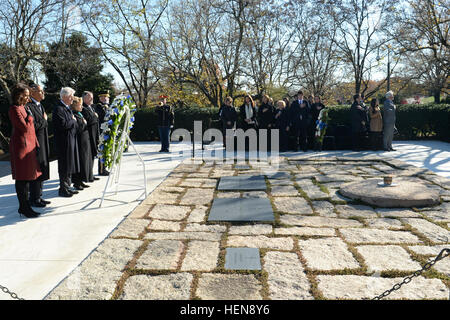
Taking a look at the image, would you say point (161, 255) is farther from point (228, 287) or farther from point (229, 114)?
point (229, 114)

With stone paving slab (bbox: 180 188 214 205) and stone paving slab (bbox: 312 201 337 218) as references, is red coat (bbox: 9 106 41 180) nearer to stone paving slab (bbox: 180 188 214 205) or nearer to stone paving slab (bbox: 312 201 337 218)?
stone paving slab (bbox: 180 188 214 205)

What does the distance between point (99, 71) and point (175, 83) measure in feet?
18.3

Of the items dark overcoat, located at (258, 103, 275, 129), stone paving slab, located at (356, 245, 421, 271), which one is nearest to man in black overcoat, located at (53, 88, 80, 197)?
stone paving slab, located at (356, 245, 421, 271)

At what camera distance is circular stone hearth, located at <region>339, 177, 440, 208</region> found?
17.3 ft

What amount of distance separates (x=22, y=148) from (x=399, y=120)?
546 inches

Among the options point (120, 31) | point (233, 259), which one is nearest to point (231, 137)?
point (233, 259)

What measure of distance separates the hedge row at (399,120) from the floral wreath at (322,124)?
61.4 inches

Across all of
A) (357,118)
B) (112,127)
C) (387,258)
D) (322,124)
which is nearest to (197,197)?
(112,127)

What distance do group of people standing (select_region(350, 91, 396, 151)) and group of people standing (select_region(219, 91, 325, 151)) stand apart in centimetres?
113

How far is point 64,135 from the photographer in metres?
5.89

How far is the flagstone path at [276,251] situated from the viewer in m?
2.88

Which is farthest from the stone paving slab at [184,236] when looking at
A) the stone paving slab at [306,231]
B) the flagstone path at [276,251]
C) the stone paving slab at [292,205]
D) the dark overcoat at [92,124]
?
the dark overcoat at [92,124]
